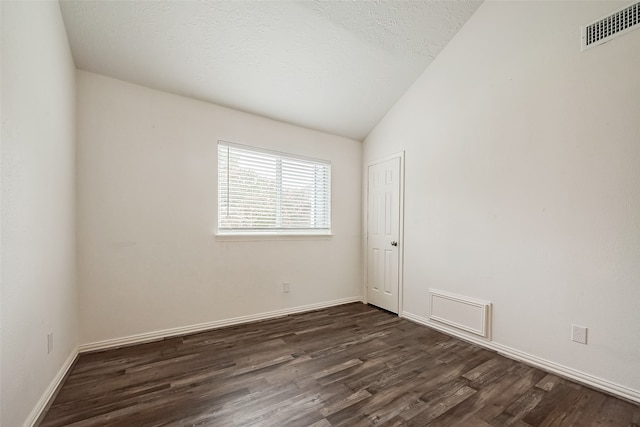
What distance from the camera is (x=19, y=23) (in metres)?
1.50

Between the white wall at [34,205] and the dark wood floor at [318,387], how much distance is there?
1.32ft

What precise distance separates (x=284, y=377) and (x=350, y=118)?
3.23 meters

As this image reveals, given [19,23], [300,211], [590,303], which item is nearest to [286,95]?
[300,211]

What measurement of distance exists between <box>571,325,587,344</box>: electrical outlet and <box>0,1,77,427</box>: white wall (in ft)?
12.0

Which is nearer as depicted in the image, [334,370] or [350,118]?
[334,370]

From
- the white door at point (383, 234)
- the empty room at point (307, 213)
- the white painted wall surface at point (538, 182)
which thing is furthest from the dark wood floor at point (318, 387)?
the white door at point (383, 234)

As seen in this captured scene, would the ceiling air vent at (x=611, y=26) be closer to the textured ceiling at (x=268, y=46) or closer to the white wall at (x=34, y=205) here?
the textured ceiling at (x=268, y=46)

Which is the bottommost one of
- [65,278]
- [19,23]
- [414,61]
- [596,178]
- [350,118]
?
[65,278]

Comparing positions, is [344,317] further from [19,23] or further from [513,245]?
[19,23]

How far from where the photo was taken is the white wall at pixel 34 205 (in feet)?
4.56

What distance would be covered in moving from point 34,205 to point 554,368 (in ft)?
13.0

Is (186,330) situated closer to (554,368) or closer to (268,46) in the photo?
(268,46)

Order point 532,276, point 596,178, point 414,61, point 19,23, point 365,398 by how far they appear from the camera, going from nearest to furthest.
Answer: point 19,23 < point 365,398 < point 596,178 < point 532,276 < point 414,61

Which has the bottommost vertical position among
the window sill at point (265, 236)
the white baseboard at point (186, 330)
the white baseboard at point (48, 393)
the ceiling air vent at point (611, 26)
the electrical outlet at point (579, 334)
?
the white baseboard at point (186, 330)
